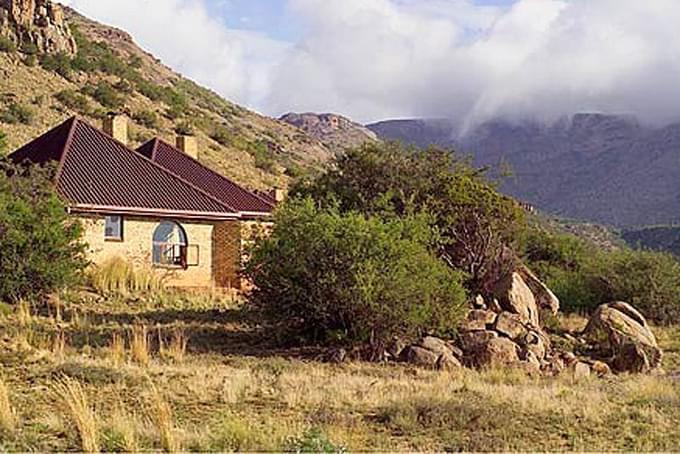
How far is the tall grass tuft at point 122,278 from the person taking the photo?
27875mm

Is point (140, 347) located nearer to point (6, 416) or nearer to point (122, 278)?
point (6, 416)

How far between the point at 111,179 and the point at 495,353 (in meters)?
15.3

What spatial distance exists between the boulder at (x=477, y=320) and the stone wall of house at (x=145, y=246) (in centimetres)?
1122

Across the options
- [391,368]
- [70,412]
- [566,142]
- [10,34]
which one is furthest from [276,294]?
[566,142]

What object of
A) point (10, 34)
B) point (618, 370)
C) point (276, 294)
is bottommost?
point (618, 370)

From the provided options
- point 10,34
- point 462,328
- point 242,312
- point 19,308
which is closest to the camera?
point 462,328

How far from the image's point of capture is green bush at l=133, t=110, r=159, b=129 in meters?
59.6

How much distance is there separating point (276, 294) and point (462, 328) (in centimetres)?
409

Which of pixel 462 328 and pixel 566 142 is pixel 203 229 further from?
pixel 566 142

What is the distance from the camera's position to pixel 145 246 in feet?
101

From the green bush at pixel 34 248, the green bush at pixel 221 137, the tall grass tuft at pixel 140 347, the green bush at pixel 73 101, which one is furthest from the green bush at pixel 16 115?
the tall grass tuft at pixel 140 347

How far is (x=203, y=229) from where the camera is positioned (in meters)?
32.3

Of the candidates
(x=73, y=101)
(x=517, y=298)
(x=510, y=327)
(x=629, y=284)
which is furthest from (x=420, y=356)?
(x=73, y=101)

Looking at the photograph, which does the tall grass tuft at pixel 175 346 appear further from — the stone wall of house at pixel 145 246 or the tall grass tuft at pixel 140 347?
the stone wall of house at pixel 145 246
